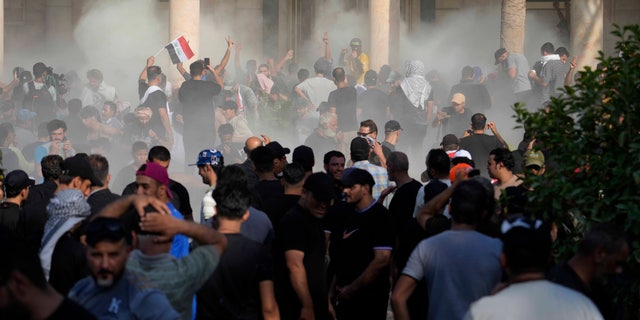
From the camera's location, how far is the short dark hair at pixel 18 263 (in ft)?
12.7

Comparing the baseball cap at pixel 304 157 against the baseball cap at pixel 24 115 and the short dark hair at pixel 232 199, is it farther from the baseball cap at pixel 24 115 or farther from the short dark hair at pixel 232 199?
the baseball cap at pixel 24 115

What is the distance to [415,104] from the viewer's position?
18.0m

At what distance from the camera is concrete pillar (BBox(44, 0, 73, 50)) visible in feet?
87.2

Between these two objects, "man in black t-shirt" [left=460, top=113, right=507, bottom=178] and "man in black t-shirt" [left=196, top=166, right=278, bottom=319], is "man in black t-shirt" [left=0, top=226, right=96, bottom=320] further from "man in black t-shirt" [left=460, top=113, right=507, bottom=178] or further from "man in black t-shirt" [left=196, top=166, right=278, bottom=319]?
"man in black t-shirt" [left=460, top=113, right=507, bottom=178]

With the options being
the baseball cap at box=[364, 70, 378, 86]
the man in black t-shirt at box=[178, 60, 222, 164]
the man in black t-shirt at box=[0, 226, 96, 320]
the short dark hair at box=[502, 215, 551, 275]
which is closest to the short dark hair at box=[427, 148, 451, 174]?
the short dark hair at box=[502, 215, 551, 275]

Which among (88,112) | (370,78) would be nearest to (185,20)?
(88,112)

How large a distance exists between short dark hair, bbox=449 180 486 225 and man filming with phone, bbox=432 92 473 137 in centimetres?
1054

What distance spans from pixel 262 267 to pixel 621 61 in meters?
2.14

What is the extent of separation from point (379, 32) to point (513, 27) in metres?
2.78

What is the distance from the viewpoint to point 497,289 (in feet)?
16.5

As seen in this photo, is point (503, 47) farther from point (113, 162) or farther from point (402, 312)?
point (402, 312)

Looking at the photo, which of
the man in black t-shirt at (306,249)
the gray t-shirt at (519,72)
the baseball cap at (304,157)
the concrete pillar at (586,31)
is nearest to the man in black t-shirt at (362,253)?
the man in black t-shirt at (306,249)

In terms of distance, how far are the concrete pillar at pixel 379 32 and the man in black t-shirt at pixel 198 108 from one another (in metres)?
6.58

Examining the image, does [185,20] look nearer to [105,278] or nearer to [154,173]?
[154,173]
